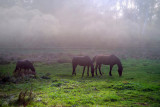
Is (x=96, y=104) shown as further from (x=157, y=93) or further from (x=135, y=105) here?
(x=157, y=93)

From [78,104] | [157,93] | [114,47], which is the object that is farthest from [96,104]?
[114,47]

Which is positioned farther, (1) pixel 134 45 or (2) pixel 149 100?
(1) pixel 134 45

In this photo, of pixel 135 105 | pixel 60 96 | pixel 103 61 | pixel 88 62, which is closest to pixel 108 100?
pixel 135 105

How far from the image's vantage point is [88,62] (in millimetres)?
16109

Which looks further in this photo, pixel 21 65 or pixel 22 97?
pixel 21 65

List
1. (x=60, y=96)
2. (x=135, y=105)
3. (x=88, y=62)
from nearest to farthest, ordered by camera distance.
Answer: (x=135, y=105), (x=60, y=96), (x=88, y=62)

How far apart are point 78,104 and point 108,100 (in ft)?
5.33

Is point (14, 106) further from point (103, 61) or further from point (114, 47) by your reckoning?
point (114, 47)

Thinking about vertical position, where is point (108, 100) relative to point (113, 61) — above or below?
below

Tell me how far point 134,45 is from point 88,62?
2378 inches

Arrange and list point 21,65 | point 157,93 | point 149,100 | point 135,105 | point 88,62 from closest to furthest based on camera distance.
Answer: point 135,105
point 149,100
point 157,93
point 88,62
point 21,65

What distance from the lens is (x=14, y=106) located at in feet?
18.2

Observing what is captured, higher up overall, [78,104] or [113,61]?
[113,61]

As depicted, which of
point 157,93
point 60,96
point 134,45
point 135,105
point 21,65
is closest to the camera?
point 135,105
